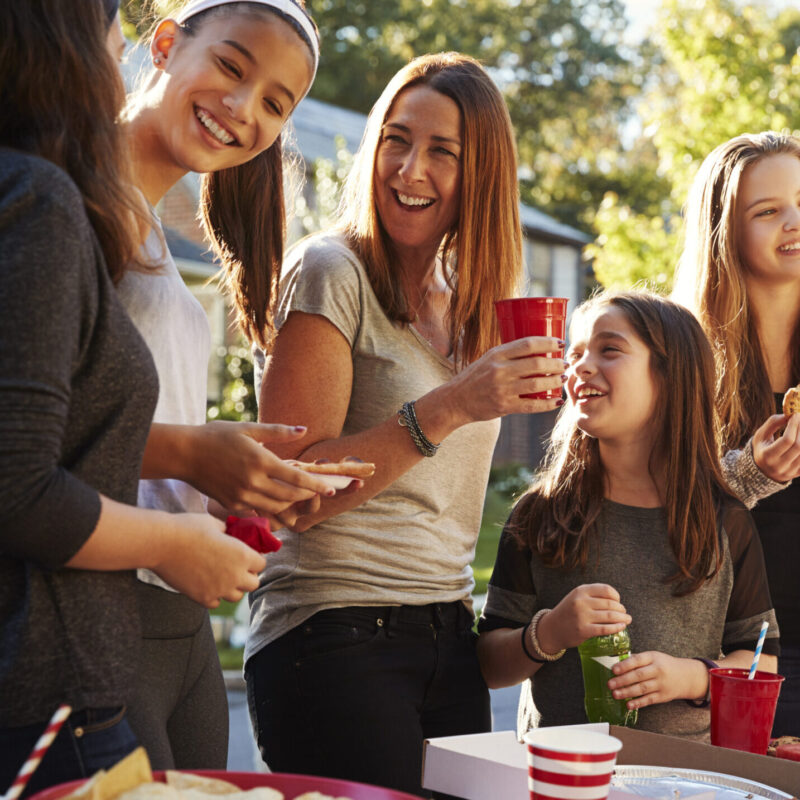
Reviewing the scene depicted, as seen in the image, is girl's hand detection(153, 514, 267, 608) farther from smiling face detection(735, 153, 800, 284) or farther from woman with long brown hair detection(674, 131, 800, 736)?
smiling face detection(735, 153, 800, 284)

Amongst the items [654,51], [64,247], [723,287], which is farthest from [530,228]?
[64,247]

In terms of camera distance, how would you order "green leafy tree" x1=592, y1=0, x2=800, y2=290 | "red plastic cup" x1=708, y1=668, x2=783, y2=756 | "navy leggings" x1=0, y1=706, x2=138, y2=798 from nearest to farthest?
"navy leggings" x1=0, y1=706, x2=138, y2=798 < "red plastic cup" x1=708, y1=668, x2=783, y2=756 < "green leafy tree" x1=592, y1=0, x2=800, y2=290

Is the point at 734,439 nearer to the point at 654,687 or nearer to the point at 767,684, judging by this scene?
the point at 654,687

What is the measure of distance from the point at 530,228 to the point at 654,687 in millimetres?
30343

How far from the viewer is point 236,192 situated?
289 centimetres

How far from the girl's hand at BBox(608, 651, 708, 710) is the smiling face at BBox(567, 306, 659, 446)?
853mm

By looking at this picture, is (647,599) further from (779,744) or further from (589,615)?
(779,744)

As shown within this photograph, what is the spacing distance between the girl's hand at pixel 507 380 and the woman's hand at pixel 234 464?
0.68 meters

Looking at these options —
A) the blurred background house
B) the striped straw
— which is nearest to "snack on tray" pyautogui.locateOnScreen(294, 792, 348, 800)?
the striped straw

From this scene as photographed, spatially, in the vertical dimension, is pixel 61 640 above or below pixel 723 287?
below

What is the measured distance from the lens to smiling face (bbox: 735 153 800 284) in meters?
3.60

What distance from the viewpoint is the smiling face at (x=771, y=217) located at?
360 centimetres

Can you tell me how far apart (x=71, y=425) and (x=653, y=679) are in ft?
5.64

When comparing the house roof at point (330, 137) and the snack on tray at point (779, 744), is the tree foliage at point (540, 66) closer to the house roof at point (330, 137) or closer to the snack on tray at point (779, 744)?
the house roof at point (330, 137)
